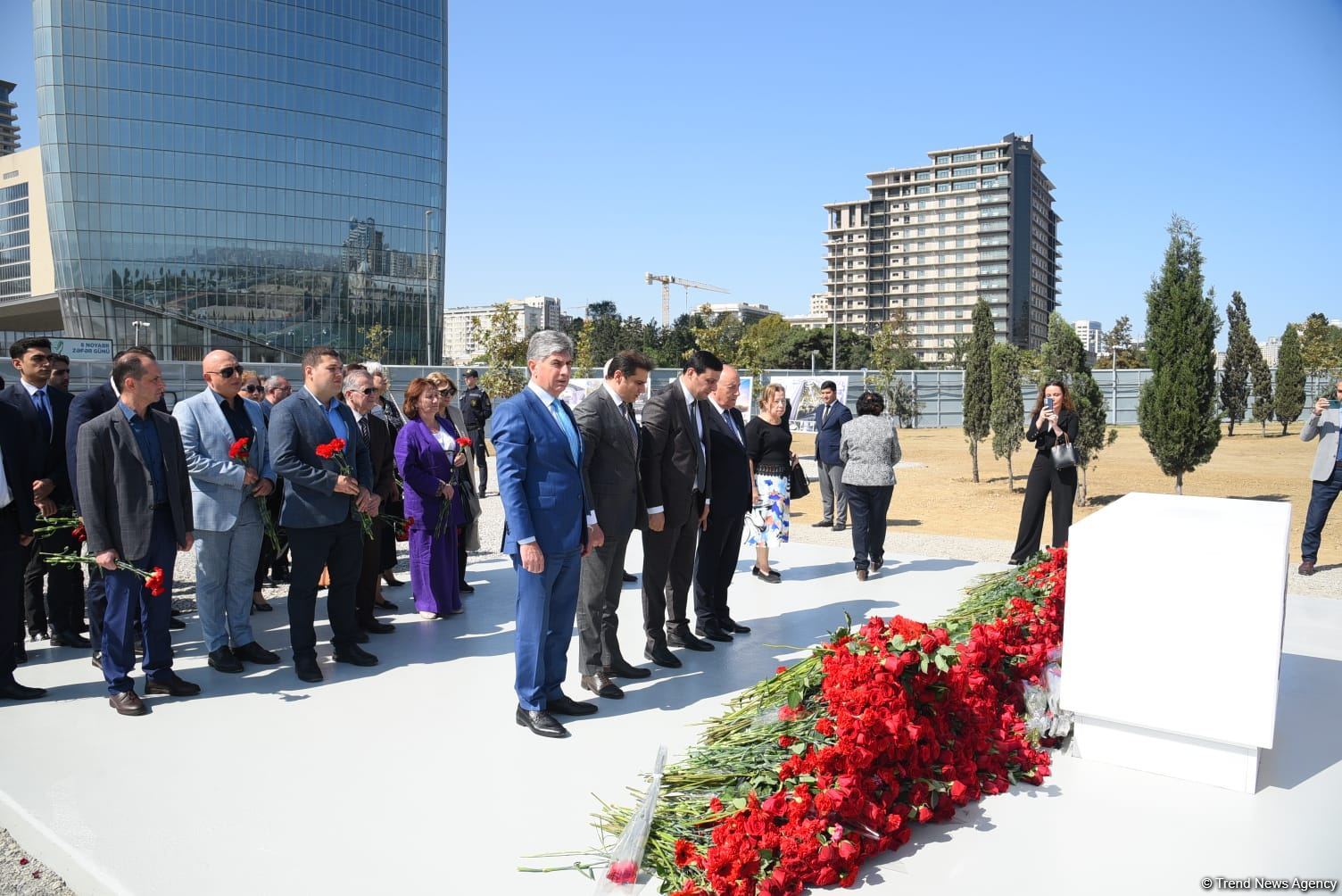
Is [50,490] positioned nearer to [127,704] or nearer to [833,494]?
[127,704]

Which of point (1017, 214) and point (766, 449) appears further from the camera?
point (1017, 214)

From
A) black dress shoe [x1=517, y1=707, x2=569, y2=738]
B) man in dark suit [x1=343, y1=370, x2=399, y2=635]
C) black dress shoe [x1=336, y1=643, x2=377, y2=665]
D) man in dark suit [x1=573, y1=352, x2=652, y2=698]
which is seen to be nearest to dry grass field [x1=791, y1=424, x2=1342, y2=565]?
man in dark suit [x1=343, y1=370, x2=399, y2=635]

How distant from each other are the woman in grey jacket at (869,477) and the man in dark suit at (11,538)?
19.7ft

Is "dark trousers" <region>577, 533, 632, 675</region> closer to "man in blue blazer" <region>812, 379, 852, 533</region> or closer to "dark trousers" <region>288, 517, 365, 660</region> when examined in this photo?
"dark trousers" <region>288, 517, 365, 660</region>

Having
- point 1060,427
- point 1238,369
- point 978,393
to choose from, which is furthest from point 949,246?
point 1060,427

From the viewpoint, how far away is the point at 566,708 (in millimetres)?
4492

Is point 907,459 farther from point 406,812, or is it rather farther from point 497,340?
point 406,812

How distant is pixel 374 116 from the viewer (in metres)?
67.6

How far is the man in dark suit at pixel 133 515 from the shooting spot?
4551 mm

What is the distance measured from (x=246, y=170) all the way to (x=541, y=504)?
230 ft

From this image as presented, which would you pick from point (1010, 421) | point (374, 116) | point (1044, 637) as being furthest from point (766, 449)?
point (374, 116)

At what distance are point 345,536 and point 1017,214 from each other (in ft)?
422

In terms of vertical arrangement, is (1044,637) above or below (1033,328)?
below

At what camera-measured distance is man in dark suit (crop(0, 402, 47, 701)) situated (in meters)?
4.71
